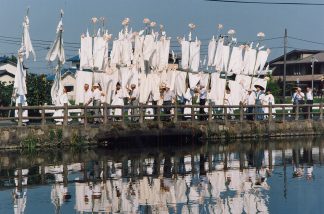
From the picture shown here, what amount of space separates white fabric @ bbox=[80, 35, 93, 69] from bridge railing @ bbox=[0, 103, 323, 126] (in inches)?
80.4

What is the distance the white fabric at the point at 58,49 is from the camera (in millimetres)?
36281

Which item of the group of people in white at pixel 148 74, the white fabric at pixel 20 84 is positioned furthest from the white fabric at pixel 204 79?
the white fabric at pixel 20 84

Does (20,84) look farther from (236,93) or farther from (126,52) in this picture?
(236,93)

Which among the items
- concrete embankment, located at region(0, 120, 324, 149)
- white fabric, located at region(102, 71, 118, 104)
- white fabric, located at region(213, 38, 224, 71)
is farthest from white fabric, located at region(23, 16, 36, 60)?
white fabric, located at region(213, 38, 224, 71)

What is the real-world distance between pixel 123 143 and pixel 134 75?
12.4ft

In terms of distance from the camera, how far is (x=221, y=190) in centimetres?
2020

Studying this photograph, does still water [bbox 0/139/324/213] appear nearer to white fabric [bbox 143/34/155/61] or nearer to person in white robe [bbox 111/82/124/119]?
person in white robe [bbox 111/82/124/119]

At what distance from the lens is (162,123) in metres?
→ 35.1

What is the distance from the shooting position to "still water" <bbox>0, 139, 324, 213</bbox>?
709 inches

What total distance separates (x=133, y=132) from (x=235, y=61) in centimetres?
877

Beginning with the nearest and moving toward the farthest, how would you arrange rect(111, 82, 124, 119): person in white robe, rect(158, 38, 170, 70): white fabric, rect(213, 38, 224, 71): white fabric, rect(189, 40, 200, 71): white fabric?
rect(111, 82, 124, 119): person in white robe < rect(158, 38, 170, 70): white fabric < rect(189, 40, 200, 71): white fabric < rect(213, 38, 224, 71): white fabric

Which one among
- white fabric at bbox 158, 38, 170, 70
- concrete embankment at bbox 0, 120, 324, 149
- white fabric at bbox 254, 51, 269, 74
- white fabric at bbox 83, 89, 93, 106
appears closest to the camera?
concrete embankment at bbox 0, 120, 324, 149

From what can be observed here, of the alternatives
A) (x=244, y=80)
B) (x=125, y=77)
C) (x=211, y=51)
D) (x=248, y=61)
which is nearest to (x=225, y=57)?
(x=211, y=51)

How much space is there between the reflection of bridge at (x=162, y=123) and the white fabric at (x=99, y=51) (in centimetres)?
209
